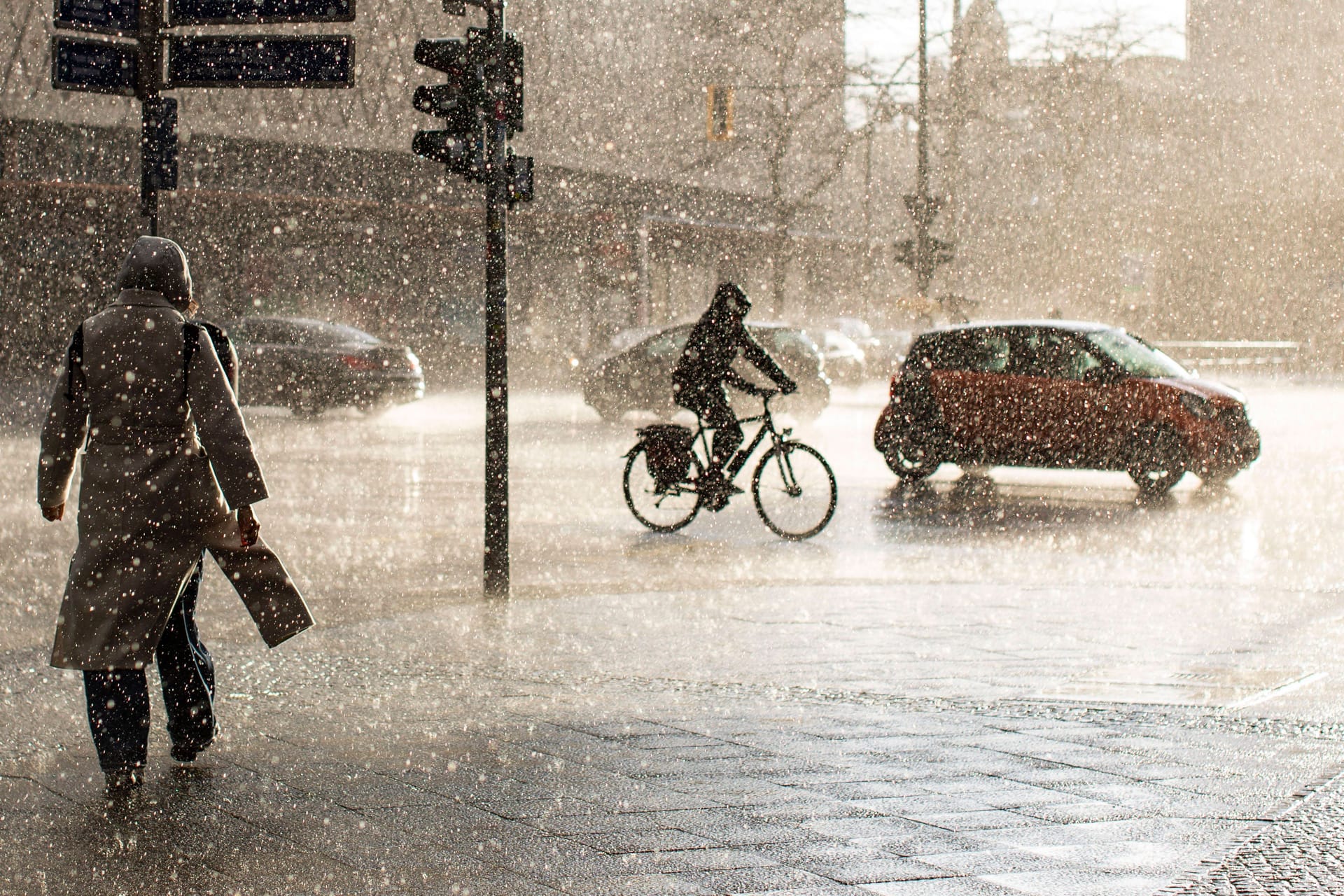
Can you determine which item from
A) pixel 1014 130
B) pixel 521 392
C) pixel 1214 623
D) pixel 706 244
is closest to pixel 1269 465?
pixel 1214 623

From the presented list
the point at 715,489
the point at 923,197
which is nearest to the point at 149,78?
the point at 715,489

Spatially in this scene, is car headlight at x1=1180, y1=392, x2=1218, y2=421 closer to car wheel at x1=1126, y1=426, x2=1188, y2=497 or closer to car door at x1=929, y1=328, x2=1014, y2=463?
car wheel at x1=1126, y1=426, x2=1188, y2=497

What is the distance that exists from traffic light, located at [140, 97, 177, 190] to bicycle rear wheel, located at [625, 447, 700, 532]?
Answer: 4169 mm

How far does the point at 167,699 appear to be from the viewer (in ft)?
17.4

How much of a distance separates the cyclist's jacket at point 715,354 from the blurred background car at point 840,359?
829 inches

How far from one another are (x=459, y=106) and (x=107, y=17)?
6.44 feet

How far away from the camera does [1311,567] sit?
34.0 feet

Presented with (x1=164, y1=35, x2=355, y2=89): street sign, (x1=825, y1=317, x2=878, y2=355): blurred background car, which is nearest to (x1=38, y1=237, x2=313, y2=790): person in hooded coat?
(x1=164, y1=35, x2=355, y2=89): street sign

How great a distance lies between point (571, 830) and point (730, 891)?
0.64m

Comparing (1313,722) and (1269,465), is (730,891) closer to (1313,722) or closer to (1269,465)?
(1313,722)

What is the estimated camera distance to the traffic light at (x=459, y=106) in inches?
341

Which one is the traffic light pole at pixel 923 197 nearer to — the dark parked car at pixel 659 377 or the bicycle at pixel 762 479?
the dark parked car at pixel 659 377

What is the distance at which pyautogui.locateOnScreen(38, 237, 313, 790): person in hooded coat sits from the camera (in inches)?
198

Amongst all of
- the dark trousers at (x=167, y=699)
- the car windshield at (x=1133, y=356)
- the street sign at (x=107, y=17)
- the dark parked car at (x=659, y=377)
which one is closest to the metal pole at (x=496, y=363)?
the street sign at (x=107, y=17)
